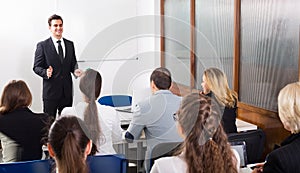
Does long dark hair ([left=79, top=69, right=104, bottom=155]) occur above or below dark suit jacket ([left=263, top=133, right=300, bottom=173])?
above

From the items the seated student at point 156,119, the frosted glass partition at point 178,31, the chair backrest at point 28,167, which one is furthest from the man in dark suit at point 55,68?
the chair backrest at point 28,167

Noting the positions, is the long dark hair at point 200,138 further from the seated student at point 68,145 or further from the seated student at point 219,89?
the seated student at point 219,89

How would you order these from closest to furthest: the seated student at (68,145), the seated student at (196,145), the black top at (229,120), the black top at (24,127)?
the seated student at (68,145) < the seated student at (196,145) < the black top at (24,127) < the black top at (229,120)

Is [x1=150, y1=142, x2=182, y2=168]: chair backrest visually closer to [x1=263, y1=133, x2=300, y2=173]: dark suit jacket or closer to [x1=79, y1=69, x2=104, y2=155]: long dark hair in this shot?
[x1=79, y1=69, x2=104, y2=155]: long dark hair

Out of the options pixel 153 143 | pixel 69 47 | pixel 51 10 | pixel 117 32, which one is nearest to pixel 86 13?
pixel 51 10

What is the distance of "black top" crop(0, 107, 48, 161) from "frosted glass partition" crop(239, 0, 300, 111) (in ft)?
5.78

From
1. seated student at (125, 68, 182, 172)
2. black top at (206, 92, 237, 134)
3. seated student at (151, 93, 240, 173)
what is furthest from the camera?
black top at (206, 92, 237, 134)

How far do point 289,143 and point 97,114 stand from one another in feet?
3.48

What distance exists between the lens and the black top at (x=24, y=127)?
2525mm

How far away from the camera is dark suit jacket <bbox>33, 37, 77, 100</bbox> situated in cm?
422

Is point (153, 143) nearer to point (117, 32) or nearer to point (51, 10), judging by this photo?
point (117, 32)

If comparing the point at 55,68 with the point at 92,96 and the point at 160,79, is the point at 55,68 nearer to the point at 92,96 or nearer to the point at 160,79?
the point at 160,79

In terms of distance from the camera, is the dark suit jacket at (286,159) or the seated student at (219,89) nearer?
the dark suit jacket at (286,159)

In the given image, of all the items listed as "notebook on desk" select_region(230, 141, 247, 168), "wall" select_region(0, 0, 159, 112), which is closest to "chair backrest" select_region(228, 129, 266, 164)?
"notebook on desk" select_region(230, 141, 247, 168)
